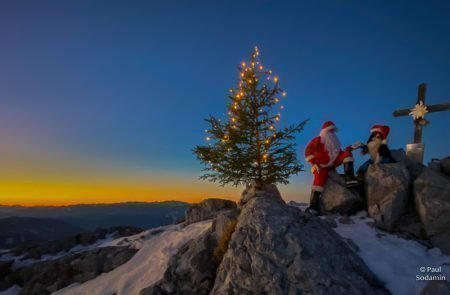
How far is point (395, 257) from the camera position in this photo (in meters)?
8.18

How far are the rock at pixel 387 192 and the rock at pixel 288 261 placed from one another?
10.00 feet

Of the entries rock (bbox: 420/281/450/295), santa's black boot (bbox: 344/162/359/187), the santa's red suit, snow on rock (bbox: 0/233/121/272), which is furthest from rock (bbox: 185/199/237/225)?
rock (bbox: 420/281/450/295)

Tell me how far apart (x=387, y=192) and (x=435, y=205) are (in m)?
1.47

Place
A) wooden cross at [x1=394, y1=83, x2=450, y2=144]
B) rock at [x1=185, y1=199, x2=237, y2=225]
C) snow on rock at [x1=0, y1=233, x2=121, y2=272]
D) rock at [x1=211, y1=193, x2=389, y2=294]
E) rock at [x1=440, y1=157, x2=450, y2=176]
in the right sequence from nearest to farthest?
rock at [x1=211, y1=193, x2=389, y2=294], rock at [x1=440, y1=157, x2=450, y2=176], wooden cross at [x1=394, y1=83, x2=450, y2=144], rock at [x1=185, y1=199, x2=237, y2=225], snow on rock at [x1=0, y1=233, x2=121, y2=272]

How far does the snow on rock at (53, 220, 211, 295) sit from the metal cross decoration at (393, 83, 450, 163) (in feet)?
30.9

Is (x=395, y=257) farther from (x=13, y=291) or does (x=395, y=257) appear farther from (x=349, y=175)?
(x=13, y=291)

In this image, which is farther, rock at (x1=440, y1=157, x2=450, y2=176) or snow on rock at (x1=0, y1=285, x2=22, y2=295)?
snow on rock at (x1=0, y1=285, x2=22, y2=295)

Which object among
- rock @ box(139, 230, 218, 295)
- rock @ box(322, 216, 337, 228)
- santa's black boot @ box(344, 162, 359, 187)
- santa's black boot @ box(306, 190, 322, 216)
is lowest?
rock @ box(139, 230, 218, 295)

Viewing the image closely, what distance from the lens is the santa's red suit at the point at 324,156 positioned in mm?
11859

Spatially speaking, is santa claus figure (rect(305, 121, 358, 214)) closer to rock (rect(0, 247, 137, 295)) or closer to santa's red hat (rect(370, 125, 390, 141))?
santa's red hat (rect(370, 125, 390, 141))

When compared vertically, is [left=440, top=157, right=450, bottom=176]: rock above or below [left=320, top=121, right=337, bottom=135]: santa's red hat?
below

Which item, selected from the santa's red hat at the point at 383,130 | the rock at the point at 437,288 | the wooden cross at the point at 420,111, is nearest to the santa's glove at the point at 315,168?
the santa's red hat at the point at 383,130

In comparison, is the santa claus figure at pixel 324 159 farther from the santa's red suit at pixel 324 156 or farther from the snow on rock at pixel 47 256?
the snow on rock at pixel 47 256

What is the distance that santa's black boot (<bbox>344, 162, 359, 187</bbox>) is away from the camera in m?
11.6
